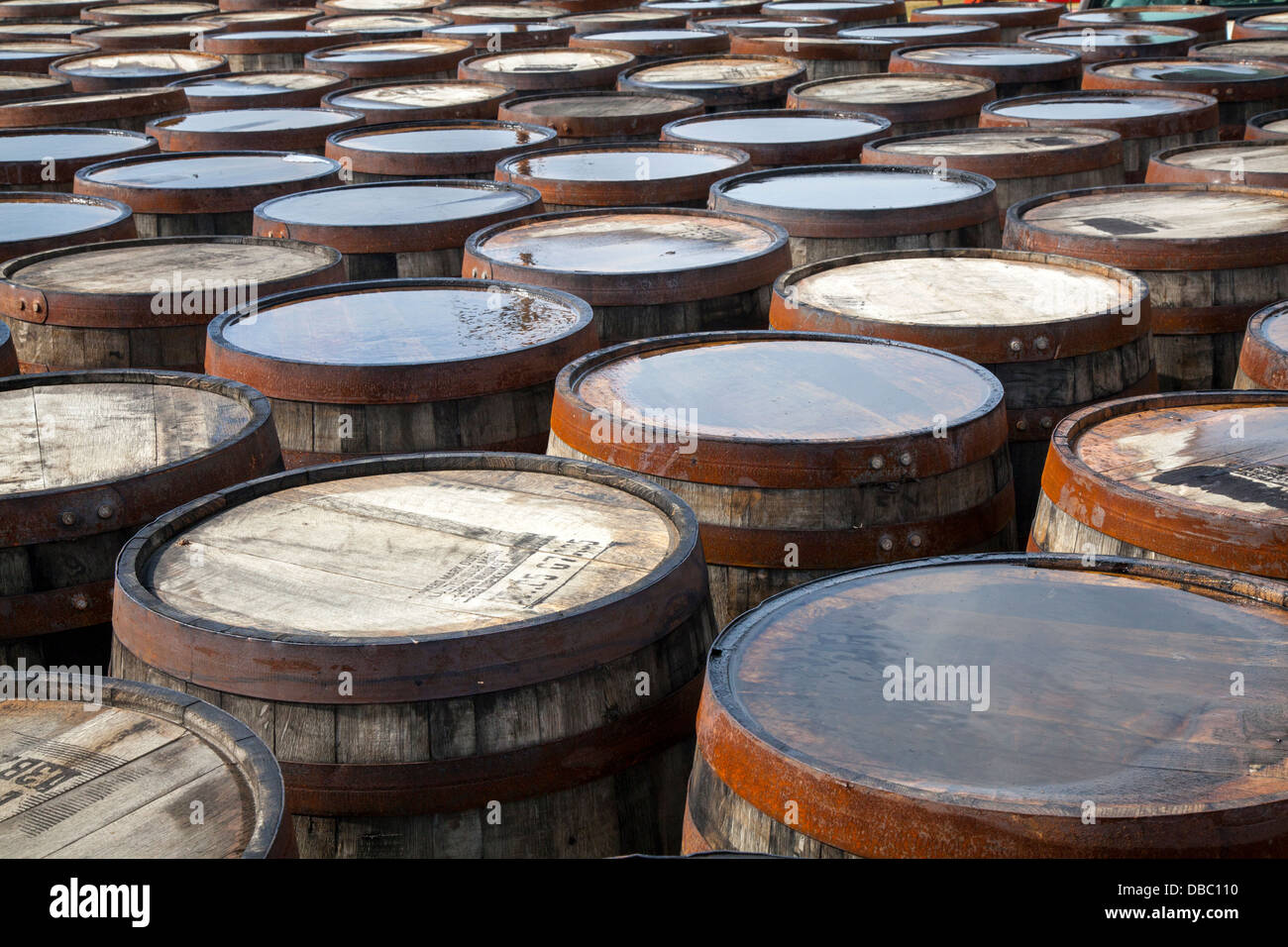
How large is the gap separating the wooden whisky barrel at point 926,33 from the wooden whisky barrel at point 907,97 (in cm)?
116

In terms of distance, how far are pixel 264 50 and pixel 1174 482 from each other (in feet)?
35.5

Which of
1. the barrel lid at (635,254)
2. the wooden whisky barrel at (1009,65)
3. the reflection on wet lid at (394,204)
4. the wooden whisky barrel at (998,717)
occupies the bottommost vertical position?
the wooden whisky barrel at (998,717)

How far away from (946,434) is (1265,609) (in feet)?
3.62

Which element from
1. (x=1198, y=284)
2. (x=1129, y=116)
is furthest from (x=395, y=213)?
(x=1129, y=116)

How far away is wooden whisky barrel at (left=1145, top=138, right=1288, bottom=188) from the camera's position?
6.90 m

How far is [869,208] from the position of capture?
253 inches

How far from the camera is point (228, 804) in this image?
8.29 ft

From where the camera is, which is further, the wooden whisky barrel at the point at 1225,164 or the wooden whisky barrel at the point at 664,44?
the wooden whisky barrel at the point at 664,44

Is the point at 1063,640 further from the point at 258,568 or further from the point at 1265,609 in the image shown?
the point at 258,568

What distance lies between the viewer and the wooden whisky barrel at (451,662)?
3.03 metres

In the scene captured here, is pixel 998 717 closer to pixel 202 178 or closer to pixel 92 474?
pixel 92 474

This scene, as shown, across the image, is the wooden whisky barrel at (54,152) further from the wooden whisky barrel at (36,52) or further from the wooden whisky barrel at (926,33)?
the wooden whisky barrel at (926,33)

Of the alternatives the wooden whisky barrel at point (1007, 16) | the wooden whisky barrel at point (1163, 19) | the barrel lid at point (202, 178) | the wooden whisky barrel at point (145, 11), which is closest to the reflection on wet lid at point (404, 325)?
the barrel lid at point (202, 178)
